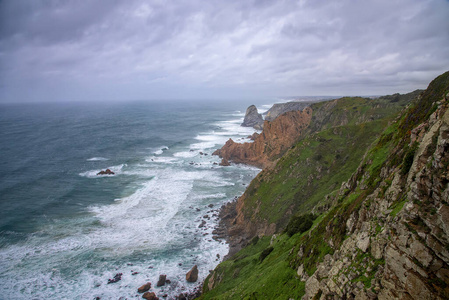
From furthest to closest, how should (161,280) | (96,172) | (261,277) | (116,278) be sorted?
(96,172) < (116,278) < (161,280) < (261,277)

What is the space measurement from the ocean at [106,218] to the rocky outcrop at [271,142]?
772 centimetres

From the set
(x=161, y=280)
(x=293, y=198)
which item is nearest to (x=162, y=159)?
(x=293, y=198)

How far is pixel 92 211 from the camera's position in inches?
A: 2183

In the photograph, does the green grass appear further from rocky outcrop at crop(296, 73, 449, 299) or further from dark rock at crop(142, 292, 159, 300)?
dark rock at crop(142, 292, 159, 300)

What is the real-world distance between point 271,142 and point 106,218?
5971 cm

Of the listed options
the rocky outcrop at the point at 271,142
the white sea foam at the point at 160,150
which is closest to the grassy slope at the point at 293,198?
the rocky outcrop at the point at 271,142

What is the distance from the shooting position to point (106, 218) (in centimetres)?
5225

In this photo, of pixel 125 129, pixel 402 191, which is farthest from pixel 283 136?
pixel 125 129

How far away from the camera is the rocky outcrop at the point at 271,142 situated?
88.0 meters

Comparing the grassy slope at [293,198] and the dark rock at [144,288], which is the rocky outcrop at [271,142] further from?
the dark rock at [144,288]

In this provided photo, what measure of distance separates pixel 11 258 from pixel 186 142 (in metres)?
92.7

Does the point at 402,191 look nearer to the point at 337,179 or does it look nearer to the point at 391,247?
the point at 391,247

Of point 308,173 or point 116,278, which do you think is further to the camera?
point 308,173

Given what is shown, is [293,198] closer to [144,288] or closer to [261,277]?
[261,277]
